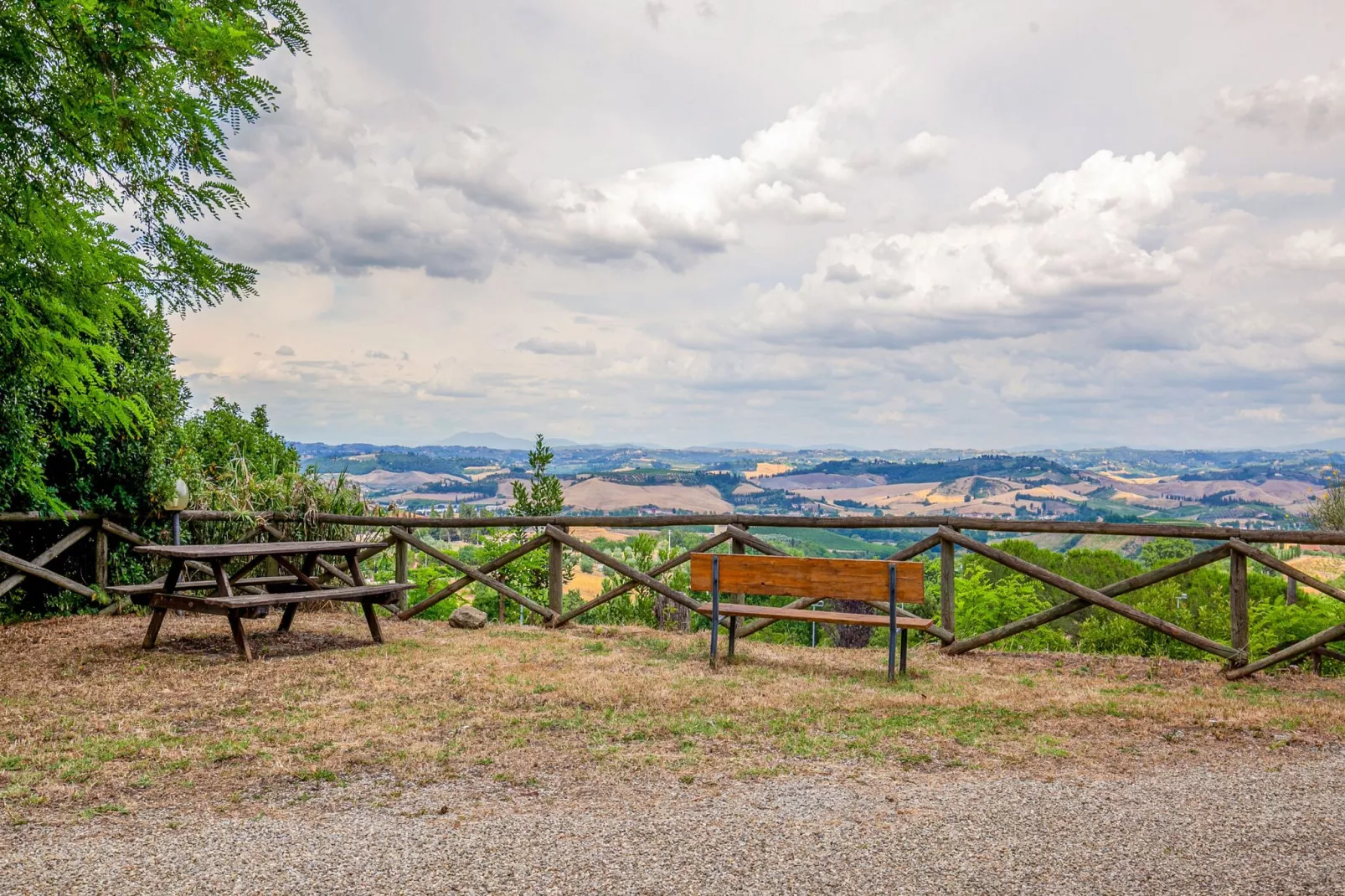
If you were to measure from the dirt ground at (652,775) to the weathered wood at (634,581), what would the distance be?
154cm

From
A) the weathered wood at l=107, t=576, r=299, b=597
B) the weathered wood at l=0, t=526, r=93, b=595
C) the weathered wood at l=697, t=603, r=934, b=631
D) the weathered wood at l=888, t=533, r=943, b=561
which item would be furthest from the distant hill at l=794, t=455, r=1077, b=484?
the weathered wood at l=0, t=526, r=93, b=595

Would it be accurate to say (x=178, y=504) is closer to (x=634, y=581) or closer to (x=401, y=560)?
(x=401, y=560)

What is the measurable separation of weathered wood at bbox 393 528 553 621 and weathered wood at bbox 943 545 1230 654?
12.9 feet

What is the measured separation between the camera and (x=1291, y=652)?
6.93 m

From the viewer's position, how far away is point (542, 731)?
17.6 feet

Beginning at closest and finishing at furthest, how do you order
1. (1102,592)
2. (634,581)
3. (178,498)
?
(1102,592) → (634,581) → (178,498)

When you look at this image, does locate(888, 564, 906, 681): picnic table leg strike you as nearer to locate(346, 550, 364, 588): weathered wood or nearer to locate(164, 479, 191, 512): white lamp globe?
locate(346, 550, 364, 588): weathered wood

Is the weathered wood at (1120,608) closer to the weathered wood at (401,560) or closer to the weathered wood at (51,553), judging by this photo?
the weathered wood at (401,560)

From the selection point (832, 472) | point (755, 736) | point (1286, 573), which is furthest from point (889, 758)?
point (832, 472)

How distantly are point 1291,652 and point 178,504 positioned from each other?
987 centimetres

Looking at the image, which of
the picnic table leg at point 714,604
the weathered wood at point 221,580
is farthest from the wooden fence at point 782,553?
the weathered wood at point 221,580

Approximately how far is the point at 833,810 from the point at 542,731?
1888 millimetres

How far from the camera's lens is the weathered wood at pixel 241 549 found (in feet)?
24.0

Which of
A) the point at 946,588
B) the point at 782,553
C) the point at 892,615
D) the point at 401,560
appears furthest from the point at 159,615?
the point at 946,588
